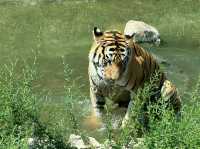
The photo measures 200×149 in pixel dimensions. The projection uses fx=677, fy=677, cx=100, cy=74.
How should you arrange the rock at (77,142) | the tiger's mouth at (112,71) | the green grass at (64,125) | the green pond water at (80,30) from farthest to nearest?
the green pond water at (80,30) < the tiger's mouth at (112,71) < the rock at (77,142) < the green grass at (64,125)

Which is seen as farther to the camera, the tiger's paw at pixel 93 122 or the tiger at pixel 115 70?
the tiger's paw at pixel 93 122

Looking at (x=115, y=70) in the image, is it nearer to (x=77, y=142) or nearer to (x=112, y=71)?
(x=112, y=71)

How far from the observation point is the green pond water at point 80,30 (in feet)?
28.6

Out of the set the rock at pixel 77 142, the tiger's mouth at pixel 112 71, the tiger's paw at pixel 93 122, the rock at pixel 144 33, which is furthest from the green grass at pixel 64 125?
the rock at pixel 144 33

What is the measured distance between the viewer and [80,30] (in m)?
10.3

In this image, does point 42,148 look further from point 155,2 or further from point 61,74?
point 155,2

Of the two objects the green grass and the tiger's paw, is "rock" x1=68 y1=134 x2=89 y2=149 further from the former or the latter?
the tiger's paw

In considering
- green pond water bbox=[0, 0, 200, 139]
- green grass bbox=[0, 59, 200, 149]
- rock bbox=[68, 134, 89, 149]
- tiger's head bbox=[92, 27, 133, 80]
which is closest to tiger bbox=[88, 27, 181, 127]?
tiger's head bbox=[92, 27, 133, 80]

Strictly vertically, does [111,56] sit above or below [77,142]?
above

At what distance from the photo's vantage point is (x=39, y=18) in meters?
10.8

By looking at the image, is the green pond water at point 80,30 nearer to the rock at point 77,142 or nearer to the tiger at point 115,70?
the tiger at point 115,70

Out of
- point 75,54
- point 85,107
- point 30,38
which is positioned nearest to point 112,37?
point 85,107

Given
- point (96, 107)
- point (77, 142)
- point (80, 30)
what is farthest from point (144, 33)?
point (77, 142)

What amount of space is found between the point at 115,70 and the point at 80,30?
14.3 ft
